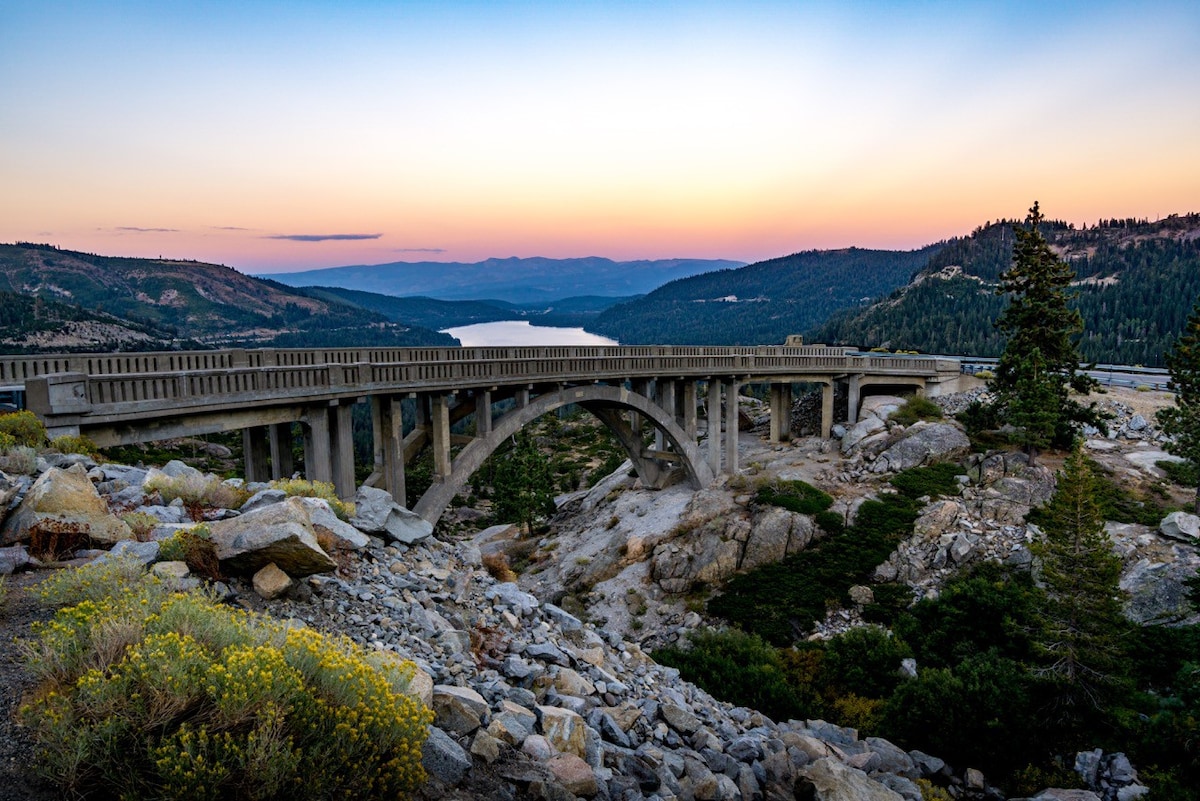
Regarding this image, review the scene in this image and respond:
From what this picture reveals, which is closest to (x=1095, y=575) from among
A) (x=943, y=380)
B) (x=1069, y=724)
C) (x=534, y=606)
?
(x=1069, y=724)

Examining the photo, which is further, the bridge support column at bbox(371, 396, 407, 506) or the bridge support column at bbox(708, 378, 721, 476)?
the bridge support column at bbox(708, 378, 721, 476)

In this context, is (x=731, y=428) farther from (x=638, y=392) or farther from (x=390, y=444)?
(x=390, y=444)

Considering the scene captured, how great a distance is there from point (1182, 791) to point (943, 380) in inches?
1218

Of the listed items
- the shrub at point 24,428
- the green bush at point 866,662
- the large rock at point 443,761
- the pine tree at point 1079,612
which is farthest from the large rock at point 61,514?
the pine tree at point 1079,612

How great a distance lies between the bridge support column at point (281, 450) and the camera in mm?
17913

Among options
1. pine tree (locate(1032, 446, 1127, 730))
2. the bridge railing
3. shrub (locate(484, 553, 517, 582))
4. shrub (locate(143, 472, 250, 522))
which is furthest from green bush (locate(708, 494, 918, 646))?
shrub (locate(143, 472, 250, 522))

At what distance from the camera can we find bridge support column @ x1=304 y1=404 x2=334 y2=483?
58.5 ft

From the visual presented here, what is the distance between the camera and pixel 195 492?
10828 mm

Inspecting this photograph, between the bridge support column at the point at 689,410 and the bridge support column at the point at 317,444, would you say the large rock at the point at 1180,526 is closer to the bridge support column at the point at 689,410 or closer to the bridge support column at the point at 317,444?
the bridge support column at the point at 689,410

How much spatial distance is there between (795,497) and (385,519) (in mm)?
21750

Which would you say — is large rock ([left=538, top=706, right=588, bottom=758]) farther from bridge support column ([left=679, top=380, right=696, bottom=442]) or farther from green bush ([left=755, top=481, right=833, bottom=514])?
bridge support column ([left=679, top=380, right=696, bottom=442])

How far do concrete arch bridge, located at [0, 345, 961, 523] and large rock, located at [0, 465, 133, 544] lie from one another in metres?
5.02

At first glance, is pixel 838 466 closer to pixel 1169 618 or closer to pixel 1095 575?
pixel 1169 618

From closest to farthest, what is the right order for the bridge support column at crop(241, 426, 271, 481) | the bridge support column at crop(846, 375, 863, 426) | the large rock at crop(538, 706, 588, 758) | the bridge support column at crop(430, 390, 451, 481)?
the large rock at crop(538, 706, 588, 758) → the bridge support column at crop(241, 426, 271, 481) → the bridge support column at crop(430, 390, 451, 481) → the bridge support column at crop(846, 375, 863, 426)
